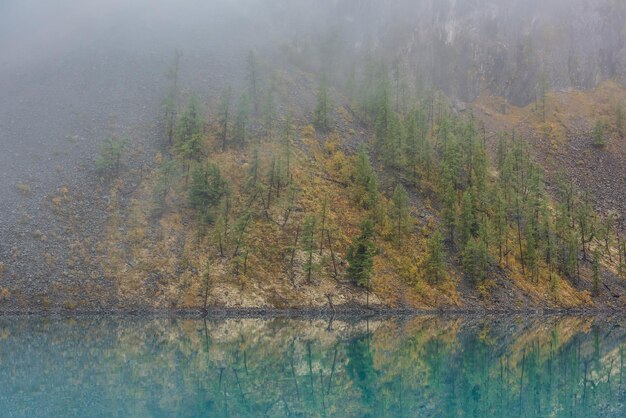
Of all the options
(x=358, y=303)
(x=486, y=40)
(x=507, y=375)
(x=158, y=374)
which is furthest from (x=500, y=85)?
(x=158, y=374)

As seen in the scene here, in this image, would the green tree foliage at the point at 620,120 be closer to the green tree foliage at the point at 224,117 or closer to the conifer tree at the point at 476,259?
the conifer tree at the point at 476,259

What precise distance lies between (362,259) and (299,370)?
4313 centimetres

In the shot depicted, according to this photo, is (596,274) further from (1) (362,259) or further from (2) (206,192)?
(2) (206,192)

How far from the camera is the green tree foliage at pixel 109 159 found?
95562 millimetres

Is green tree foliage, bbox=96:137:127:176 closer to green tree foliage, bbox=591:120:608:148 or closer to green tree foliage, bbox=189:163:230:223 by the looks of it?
green tree foliage, bbox=189:163:230:223

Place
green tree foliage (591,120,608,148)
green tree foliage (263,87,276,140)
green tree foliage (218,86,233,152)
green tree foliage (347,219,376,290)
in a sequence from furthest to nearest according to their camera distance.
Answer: green tree foliage (591,120,608,148) < green tree foliage (263,87,276,140) < green tree foliage (218,86,233,152) < green tree foliage (347,219,376,290)

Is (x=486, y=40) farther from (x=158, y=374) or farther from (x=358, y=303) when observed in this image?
(x=158, y=374)

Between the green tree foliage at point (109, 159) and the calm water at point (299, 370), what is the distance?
30841mm

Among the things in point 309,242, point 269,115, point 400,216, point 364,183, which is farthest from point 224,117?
point 400,216

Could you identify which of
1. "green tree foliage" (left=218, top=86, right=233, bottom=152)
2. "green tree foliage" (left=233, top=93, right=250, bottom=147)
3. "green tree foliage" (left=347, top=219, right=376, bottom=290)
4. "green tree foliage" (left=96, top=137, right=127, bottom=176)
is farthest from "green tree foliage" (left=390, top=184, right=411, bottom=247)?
"green tree foliage" (left=96, top=137, right=127, bottom=176)

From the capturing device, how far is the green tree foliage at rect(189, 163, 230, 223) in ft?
301

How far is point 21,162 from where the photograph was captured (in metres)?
94.4

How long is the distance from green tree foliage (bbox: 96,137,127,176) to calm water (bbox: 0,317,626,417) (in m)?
30.8

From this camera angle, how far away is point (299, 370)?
Result: 45.1m
